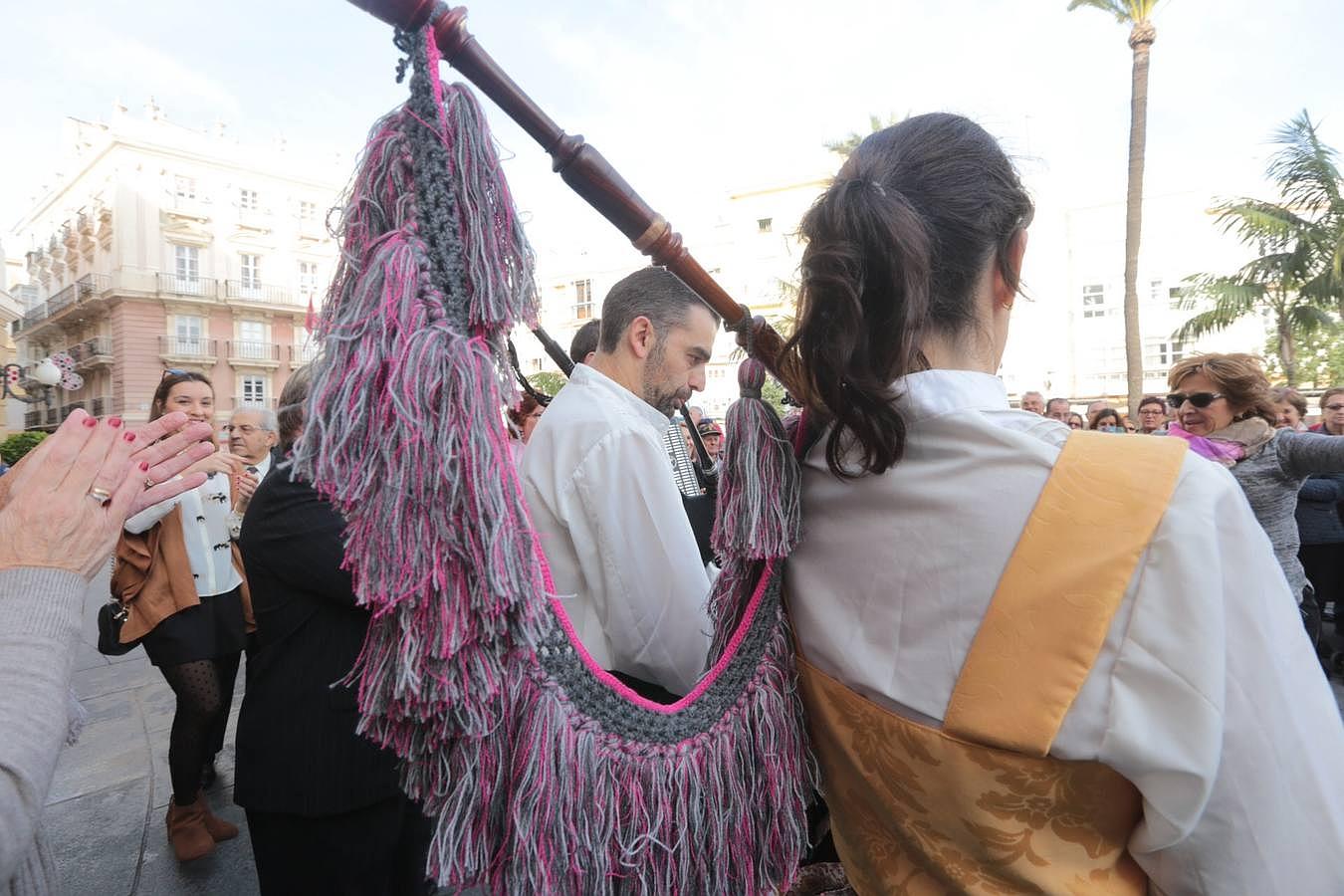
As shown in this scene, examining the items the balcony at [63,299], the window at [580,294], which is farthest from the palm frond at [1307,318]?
the balcony at [63,299]

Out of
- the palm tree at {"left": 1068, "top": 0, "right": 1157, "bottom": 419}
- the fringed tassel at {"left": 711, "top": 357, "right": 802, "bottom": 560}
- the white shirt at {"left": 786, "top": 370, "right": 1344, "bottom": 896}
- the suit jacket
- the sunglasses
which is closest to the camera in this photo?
Result: the white shirt at {"left": 786, "top": 370, "right": 1344, "bottom": 896}

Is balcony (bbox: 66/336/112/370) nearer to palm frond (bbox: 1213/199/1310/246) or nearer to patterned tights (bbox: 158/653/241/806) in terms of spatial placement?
patterned tights (bbox: 158/653/241/806)

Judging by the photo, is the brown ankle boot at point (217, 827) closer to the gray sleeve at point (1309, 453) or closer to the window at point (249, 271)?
the gray sleeve at point (1309, 453)

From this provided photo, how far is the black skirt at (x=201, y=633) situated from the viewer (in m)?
2.85

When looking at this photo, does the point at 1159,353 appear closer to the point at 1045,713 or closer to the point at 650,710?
the point at 1045,713

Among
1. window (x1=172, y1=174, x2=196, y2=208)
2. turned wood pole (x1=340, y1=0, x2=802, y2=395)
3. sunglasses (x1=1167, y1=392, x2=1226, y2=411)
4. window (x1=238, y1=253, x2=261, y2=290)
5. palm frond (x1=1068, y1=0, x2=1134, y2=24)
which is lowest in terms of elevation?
sunglasses (x1=1167, y1=392, x2=1226, y2=411)

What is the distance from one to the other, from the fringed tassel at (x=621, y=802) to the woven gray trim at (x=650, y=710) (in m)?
0.01

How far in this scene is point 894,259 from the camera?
3.09ft

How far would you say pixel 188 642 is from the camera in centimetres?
288

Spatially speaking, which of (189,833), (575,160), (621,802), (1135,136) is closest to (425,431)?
(575,160)

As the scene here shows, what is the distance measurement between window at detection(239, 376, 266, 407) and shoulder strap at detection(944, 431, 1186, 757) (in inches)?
Result: 1405

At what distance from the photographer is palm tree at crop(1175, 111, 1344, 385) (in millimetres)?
10977

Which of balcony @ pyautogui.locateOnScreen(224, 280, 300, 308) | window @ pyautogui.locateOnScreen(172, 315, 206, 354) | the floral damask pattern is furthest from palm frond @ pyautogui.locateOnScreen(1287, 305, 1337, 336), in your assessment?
window @ pyautogui.locateOnScreen(172, 315, 206, 354)

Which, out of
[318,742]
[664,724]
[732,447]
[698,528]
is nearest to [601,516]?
[732,447]
